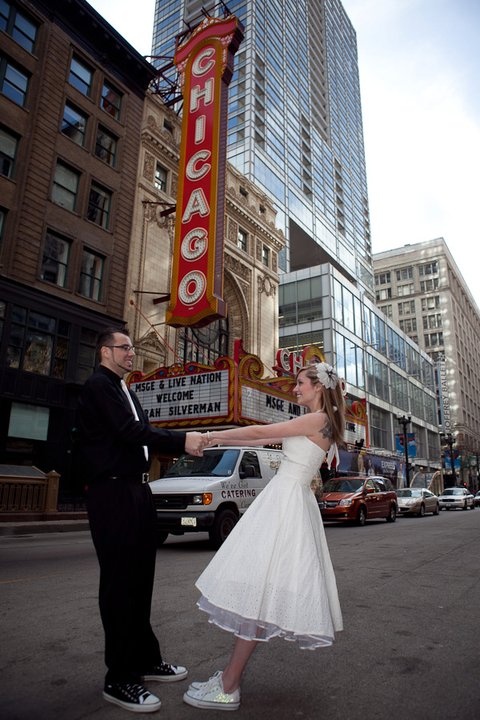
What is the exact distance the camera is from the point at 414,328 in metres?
95.8

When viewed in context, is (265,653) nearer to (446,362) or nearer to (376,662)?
(376,662)

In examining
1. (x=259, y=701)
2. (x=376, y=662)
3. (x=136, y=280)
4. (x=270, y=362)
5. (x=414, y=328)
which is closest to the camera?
(x=259, y=701)

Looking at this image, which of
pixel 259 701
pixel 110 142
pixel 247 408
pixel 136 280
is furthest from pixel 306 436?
pixel 110 142

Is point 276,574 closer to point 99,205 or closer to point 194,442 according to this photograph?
point 194,442

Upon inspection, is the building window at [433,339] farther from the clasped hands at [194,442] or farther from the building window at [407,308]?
the clasped hands at [194,442]

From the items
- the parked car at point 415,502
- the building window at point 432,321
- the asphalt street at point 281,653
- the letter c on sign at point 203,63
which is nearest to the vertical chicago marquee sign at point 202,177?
the letter c on sign at point 203,63

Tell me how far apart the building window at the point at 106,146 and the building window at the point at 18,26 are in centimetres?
428

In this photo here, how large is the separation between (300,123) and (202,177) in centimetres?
5538

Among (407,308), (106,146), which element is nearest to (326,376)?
(106,146)

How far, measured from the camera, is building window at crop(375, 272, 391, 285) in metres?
102

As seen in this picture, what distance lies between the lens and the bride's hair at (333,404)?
10.4ft

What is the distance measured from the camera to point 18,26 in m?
20.6

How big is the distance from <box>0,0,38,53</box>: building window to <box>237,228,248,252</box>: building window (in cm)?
1492

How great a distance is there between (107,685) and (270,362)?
29.2m
